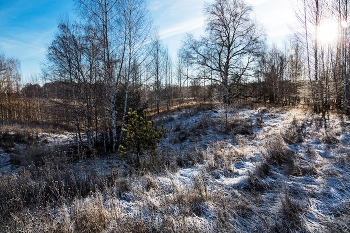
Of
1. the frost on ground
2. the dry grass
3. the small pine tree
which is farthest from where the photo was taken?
the small pine tree

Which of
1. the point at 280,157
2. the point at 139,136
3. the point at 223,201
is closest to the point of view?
the point at 223,201

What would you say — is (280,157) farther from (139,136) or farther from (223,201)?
(139,136)

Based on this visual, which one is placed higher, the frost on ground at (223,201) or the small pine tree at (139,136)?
the small pine tree at (139,136)

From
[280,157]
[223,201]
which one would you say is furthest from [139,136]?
[280,157]

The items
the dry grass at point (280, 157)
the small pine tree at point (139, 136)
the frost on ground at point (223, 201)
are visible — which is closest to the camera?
the frost on ground at point (223, 201)

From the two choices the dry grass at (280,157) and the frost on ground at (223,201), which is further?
the dry grass at (280,157)

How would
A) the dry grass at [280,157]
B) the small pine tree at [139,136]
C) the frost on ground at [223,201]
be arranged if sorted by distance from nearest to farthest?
the frost on ground at [223,201] < the dry grass at [280,157] < the small pine tree at [139,136]

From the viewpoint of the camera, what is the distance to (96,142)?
44.7 feet

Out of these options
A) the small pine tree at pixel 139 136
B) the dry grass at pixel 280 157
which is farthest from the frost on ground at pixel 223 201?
the small pine tree at pixel 139 136

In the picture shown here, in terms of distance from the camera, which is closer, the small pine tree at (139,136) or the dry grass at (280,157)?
the dry grass at (280,157)

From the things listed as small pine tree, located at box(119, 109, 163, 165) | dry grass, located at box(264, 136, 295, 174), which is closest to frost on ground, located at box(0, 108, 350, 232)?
dry grass, located at box(264, 136, 295, 174)

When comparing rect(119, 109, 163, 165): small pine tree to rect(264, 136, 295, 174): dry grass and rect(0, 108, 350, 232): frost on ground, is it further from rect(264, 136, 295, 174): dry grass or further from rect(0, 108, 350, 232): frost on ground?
rect(264, 136, 295, 174): dry grass

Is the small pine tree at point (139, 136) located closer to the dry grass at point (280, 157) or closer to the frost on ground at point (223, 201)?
the frost on ground at point (223, 201)

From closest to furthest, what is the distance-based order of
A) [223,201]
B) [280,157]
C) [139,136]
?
[223,201] < [280,157] < [139,136]
